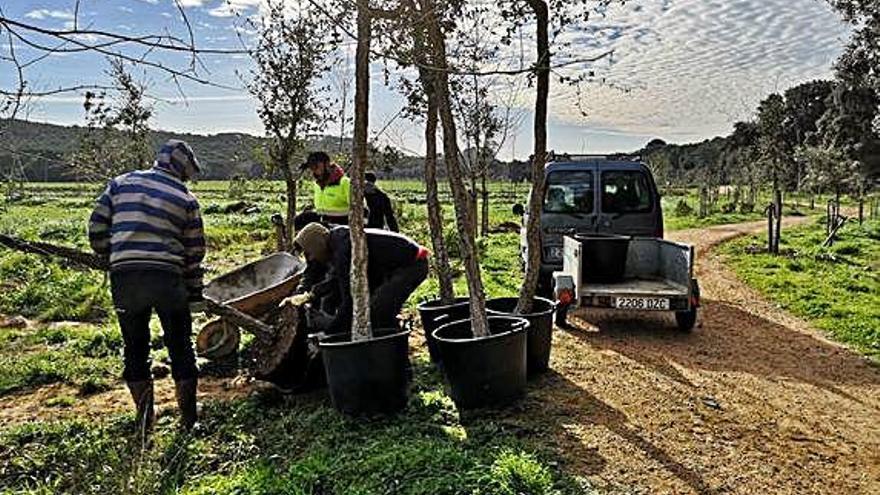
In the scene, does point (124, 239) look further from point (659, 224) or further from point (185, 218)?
point (659, 224)

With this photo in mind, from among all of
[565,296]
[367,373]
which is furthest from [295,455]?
[565,296]

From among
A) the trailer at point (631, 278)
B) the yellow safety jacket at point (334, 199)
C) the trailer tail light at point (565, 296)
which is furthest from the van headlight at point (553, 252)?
the yellow safety jacket at point (334, 199)

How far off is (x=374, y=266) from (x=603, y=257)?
369cm

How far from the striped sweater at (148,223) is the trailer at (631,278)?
14.2 ft

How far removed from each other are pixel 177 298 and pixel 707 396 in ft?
13.8

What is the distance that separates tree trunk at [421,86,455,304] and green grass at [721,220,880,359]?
15.1ft

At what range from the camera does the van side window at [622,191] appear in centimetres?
962

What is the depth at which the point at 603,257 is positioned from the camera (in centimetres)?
842

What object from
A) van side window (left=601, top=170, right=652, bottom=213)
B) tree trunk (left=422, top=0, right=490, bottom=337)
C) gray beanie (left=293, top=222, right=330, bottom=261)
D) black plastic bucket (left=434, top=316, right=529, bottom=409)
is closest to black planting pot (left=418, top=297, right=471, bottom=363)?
tree trunk (left=422, top=0, right=490, bottom=337)

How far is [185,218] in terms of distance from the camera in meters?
5.02

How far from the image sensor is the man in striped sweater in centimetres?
481

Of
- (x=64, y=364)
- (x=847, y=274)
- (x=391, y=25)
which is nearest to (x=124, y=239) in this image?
(x=391, y=25)

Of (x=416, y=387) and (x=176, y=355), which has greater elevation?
(x=176, y=355)

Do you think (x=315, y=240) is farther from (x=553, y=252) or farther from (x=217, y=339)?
(x=553, y=252)
